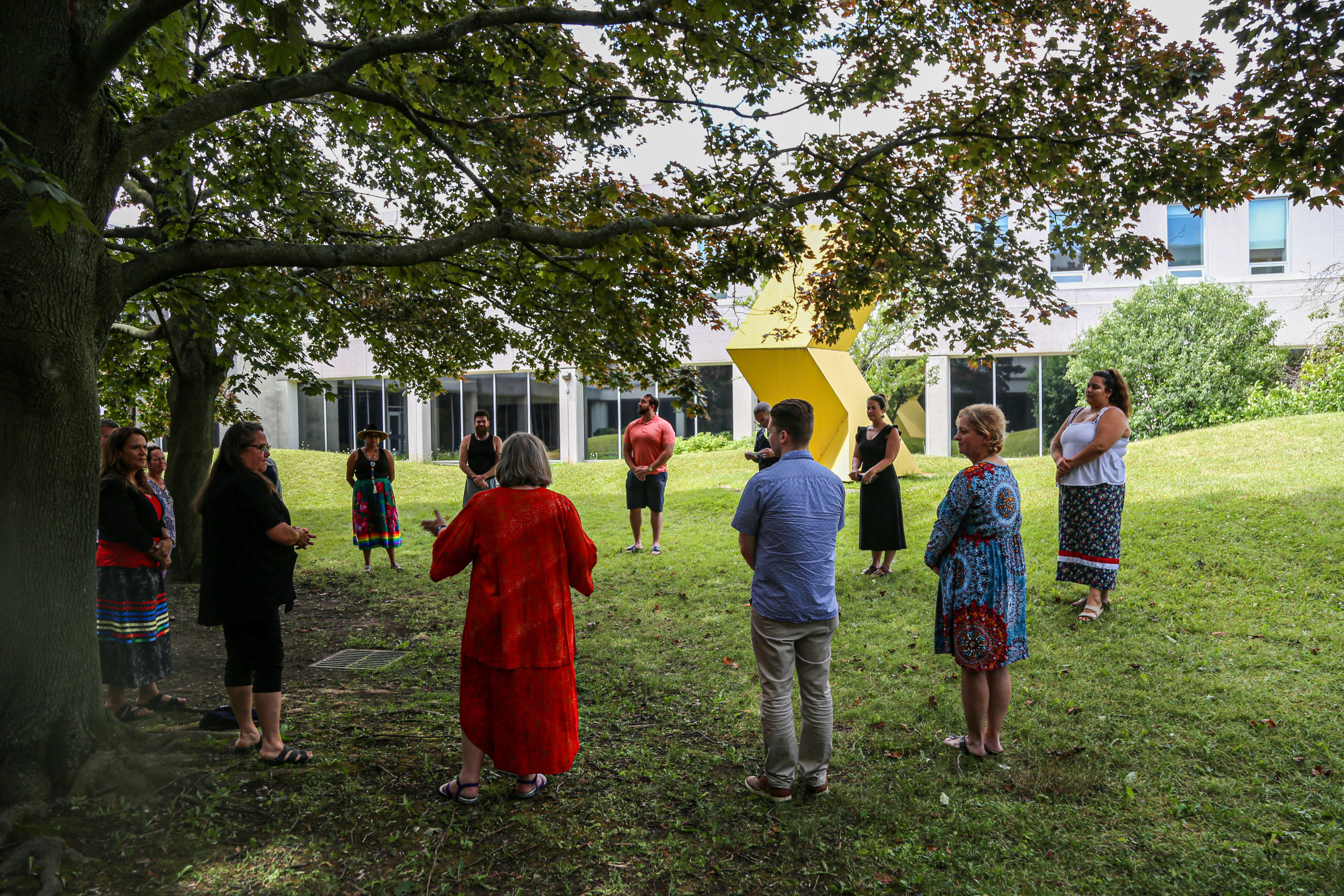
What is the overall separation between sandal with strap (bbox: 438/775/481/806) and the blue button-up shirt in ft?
5.34

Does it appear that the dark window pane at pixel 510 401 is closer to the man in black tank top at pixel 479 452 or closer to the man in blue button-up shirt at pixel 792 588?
the man in black tank top at pixel 479 452

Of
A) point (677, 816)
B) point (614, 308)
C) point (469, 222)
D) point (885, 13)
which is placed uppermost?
point (885, 13)

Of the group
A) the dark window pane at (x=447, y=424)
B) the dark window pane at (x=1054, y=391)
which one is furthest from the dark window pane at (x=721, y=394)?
the dark window pane at (x=1054, y=391)

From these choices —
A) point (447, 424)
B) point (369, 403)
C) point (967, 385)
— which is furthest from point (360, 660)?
point (369, 403)

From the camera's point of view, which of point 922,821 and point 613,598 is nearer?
point 922,821

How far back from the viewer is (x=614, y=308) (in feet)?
18.7

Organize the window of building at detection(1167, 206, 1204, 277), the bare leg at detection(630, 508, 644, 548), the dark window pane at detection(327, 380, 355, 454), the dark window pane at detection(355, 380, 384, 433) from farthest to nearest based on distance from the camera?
the dark window pane at detection(327, 380, 355, 454) → the dark window pane at detection(355, 380, 384, 433) → the window of building at detection(1167, 206, 1204, 277) → the bare leg at detection(630, 508, 644, 548)

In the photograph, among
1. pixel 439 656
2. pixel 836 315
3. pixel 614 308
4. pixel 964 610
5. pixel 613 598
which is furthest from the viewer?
pixel 613 598

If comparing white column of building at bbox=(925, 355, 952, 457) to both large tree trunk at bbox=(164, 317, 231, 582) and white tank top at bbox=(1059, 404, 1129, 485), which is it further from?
large tree trunk at bbox=(164, 317, 231, 582)

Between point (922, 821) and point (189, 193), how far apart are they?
9.49m

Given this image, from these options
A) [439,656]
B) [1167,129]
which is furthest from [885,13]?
[439,656]

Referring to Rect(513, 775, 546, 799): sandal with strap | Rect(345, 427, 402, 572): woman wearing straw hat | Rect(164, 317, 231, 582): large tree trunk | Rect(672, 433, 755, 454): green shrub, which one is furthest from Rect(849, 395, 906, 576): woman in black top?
Rect(672, 433, 755, 454): green shrub

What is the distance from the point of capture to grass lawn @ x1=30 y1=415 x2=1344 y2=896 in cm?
332

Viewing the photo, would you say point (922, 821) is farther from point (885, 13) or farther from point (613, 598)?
point (885, 13)
